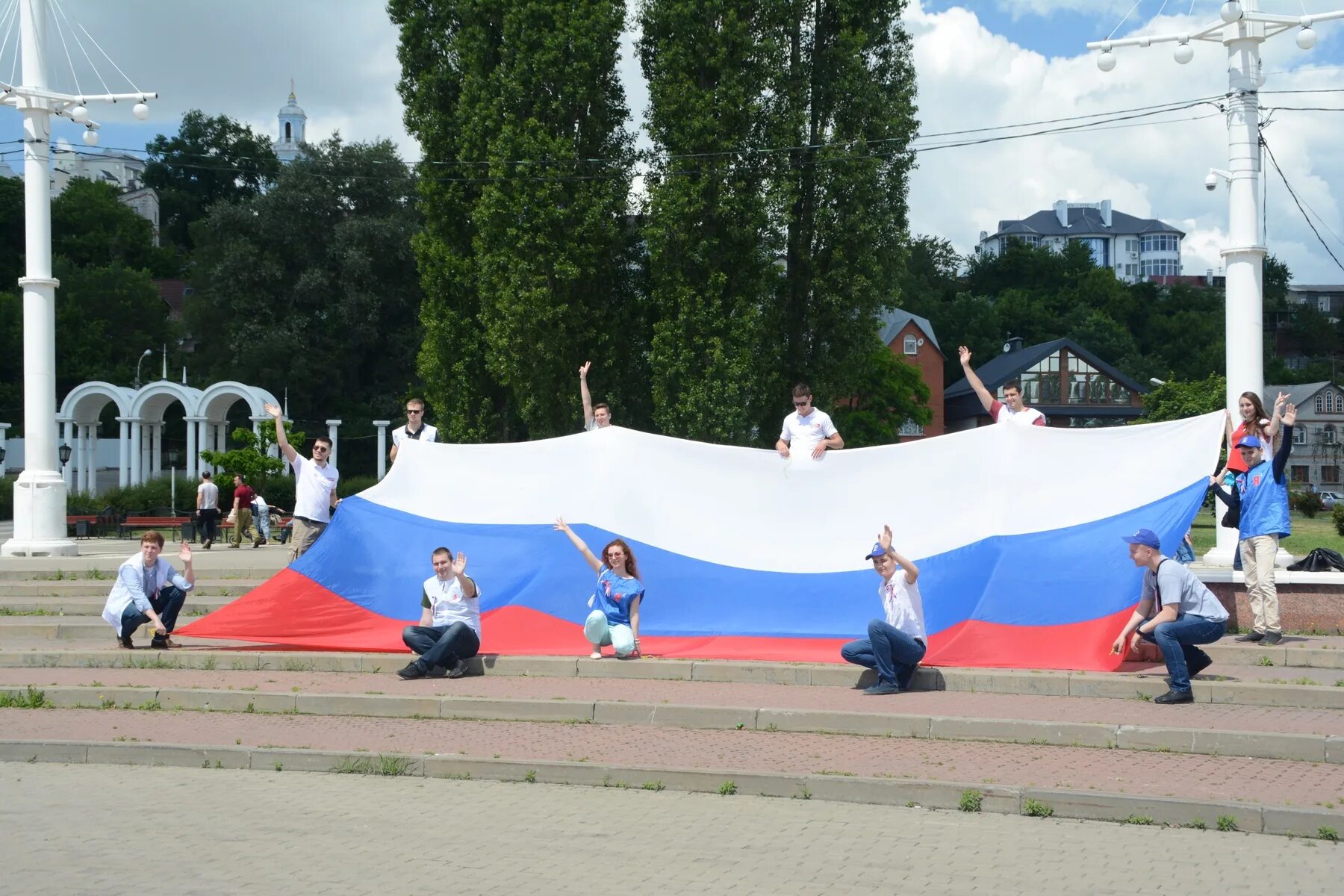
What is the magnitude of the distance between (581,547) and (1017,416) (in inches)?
166

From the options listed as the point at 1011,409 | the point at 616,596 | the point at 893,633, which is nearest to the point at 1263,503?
the point at 1011,409

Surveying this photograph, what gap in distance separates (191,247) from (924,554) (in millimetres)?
93958

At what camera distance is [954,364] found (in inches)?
3930

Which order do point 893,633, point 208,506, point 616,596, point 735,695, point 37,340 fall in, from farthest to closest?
point 208,506, point 37,340, point 616,596, point 735,695, point 893,633

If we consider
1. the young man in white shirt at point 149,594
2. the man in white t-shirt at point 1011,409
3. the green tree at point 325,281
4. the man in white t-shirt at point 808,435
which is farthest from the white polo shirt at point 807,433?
the green tree at point 325,281

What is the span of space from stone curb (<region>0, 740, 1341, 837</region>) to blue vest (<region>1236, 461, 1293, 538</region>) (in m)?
4.43

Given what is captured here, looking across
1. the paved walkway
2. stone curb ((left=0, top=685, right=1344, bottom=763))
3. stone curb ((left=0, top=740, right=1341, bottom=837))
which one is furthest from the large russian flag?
the paved walkway

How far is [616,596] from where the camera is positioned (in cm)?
1195

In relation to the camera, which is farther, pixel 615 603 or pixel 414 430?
pixel 414 430

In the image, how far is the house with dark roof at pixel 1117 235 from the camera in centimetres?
17712

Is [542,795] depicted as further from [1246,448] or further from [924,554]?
[1246,448]

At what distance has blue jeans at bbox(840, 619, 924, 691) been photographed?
10.3m

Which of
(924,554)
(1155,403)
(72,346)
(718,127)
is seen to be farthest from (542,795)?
(72,346)

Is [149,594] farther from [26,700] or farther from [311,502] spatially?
[26,700]
